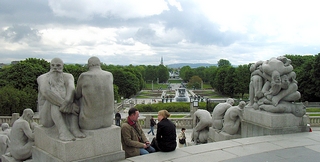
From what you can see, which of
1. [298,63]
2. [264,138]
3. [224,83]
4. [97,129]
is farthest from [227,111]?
[224,83]

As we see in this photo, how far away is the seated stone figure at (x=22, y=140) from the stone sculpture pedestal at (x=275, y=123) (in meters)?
6.40

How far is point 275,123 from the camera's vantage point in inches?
334

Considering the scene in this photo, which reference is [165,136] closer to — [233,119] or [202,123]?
[233,119]

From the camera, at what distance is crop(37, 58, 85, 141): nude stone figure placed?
590cm

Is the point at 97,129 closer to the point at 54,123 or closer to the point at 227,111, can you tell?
the point at 54,123

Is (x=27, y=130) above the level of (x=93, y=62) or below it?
below

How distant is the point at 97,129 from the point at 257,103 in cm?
551

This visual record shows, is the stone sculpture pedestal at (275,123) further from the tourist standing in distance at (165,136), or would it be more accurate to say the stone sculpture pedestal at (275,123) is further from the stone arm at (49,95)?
the stone arm at (49,95)

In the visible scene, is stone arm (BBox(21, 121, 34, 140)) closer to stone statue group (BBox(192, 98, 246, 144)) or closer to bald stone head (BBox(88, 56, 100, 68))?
bald stone head (BBox(88, 56, 100, 68))

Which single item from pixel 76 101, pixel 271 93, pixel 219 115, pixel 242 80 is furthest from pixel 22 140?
pixel 242 80

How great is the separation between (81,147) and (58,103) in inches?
40.8

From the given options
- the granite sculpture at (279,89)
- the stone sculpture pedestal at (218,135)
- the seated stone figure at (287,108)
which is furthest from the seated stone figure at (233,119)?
the seated stone figure at (287,108)

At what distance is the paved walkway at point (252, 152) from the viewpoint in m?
6.29

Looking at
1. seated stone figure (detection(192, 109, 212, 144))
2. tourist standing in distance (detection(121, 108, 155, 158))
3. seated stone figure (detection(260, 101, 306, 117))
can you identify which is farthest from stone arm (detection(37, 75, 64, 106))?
seated stone figure (detection(192, 109, 212, 144))
